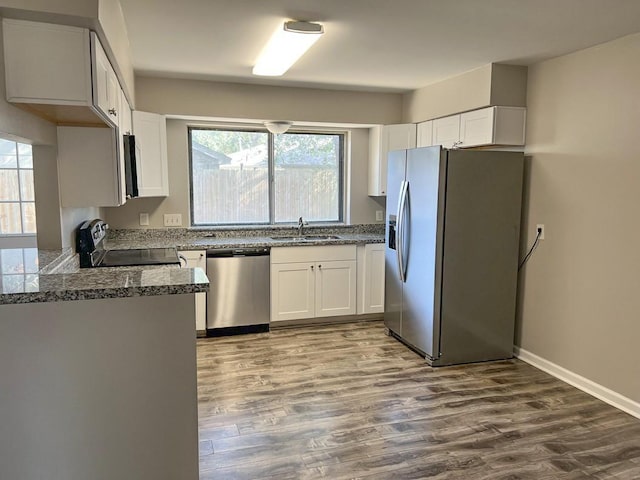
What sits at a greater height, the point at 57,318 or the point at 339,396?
the point at 57,318

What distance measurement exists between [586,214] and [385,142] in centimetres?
217

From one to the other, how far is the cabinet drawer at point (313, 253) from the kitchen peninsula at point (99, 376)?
2.56m

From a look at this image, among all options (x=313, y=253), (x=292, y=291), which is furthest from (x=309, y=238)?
(x=292, y=291)

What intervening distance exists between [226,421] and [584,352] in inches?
99.4

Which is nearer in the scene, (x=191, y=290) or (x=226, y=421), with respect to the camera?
(x=191, y=290)

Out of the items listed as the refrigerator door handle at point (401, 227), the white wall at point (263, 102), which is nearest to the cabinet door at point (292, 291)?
the refrigerator door handle at point (401, 227)

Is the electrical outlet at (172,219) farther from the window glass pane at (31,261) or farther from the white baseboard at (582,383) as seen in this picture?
the white baseboard at (582,383)

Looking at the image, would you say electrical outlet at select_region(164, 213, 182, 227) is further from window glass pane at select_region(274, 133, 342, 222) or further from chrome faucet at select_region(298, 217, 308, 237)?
chrome faucet at select_region(298, 217, 308, 237)

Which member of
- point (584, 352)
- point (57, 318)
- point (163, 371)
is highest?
point (57, 318)

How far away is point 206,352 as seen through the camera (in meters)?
3.94

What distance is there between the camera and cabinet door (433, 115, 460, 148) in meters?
4.12

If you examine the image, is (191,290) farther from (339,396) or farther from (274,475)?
(339,396)

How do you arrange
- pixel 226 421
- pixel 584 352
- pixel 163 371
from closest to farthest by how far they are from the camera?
pixel 163 371 < pixel 226 421 < pixel 584 352

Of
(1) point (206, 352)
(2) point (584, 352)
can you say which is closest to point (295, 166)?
(1) point (206, 352)
